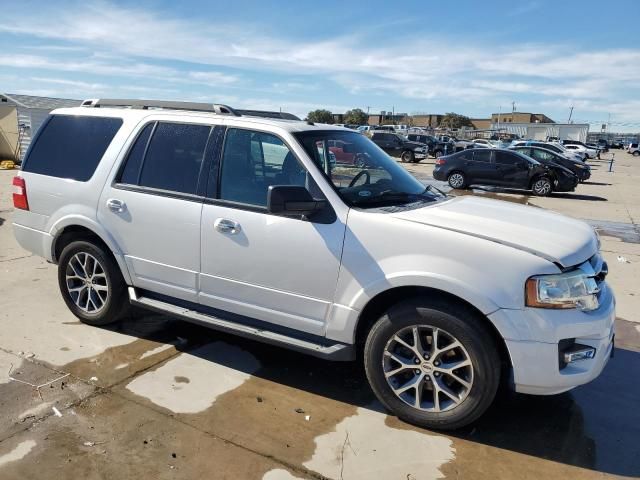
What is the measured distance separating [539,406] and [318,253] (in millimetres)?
1906

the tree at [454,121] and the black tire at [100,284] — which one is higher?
the tree at [454,121]

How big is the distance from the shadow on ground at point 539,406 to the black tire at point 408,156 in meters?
27.9

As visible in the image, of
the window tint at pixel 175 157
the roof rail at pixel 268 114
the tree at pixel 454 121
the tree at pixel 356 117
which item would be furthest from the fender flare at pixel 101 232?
the tree at pixel 454 121

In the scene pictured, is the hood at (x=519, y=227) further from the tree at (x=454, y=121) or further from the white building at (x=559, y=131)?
the tree at (x=454, y=121)

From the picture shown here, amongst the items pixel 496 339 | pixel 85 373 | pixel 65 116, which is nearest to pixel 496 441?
pixel 496 339

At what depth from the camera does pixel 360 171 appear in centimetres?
397

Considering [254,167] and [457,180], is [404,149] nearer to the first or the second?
[457,180]

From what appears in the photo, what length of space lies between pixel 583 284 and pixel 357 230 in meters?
1.35

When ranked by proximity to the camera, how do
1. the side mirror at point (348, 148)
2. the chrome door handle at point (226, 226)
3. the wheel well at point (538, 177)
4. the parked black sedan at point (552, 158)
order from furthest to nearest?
the parked black sedan at point (552, 158), the wheel well at point (538, 177), the side mirror at point (348, 148), the chrome door handle at point (226, 226)

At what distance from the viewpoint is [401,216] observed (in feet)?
10.8

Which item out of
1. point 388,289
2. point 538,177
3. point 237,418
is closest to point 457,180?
point 538,177

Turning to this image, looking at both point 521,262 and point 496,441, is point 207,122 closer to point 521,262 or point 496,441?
point 521,262

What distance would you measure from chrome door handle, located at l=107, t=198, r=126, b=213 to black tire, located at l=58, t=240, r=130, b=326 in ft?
1.39

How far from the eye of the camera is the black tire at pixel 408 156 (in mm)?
31844
